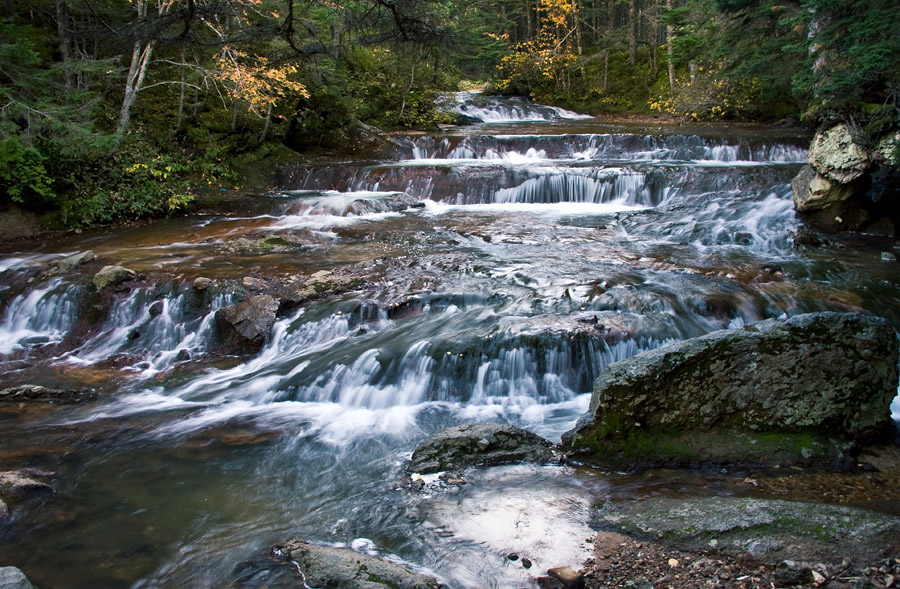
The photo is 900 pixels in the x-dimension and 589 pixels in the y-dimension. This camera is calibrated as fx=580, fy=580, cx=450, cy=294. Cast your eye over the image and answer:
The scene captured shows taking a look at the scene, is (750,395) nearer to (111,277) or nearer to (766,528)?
(766,528)

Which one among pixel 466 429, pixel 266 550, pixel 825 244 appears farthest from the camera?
pixel 825 244

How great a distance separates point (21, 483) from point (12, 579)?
1.95 metres

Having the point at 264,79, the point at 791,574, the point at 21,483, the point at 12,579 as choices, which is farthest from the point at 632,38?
the point at 12,579

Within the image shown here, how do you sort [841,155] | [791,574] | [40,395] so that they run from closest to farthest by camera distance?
[791,574] → [40,395] → [841,155]

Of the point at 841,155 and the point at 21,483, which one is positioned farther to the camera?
the point at 841,155

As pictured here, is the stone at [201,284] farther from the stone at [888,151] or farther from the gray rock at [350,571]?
the stone at [888,151]

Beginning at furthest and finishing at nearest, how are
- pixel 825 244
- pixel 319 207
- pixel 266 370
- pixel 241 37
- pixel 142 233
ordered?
pixel 319 207
pixel 142 233
pixel 825 244
pixel 266 370
pixel 241 37

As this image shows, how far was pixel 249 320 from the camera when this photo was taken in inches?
326

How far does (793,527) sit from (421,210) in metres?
11.8

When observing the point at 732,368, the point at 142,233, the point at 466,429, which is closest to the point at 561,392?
the point at 466,429

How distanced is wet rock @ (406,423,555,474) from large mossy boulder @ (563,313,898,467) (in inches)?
Answer: 23.2

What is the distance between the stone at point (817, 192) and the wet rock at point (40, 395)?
1268 centimetres

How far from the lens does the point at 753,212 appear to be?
470 inches

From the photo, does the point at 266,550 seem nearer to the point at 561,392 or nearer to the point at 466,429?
the point at 466,429
